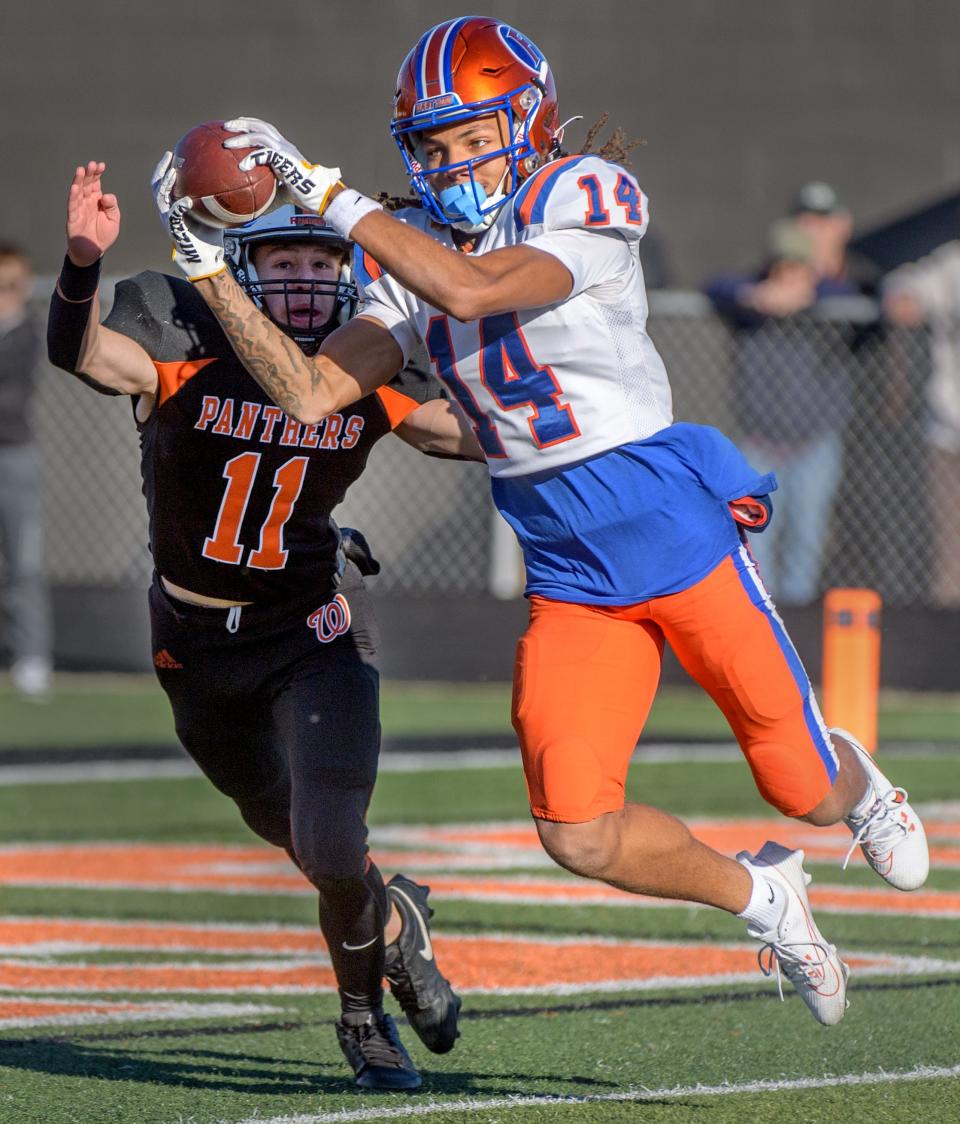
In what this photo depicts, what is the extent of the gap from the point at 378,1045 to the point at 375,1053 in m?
0.02

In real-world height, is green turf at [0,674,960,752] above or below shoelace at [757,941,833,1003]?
below

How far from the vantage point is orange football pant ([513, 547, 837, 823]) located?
459cm

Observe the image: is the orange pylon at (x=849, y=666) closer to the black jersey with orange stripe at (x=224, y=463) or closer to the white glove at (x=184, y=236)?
the black jersey with orange stripe at (x=224, y=463)

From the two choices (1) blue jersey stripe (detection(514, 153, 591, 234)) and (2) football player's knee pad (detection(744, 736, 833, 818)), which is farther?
(2) football player's knee pad (detection(744, 736, 833, 818))

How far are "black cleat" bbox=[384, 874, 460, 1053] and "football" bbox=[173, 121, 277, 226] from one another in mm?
1708

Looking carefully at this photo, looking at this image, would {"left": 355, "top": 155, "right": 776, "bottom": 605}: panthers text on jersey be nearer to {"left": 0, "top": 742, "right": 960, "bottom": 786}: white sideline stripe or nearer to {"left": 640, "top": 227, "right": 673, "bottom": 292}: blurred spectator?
{"left": 0, "top": 742, "right": 960, "bottom": 786}: white sideline stripe

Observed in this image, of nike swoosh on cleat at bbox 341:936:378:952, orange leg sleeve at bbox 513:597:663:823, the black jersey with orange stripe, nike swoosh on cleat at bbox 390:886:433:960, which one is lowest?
nike swoosh on cleat at bbox 390:886:433:960

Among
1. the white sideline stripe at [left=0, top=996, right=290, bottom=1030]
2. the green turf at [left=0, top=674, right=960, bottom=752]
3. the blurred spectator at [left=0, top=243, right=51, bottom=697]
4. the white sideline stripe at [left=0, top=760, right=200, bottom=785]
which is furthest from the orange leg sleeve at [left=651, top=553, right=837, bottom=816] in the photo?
the blurred spectator at [left=0, top=243, right=51, bottom=697]

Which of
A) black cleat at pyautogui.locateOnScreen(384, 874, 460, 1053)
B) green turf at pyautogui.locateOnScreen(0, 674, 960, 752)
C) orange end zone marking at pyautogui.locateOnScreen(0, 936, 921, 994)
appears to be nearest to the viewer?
black cleat at pyautogui.locateOnScreen(384, 874, 460, 1053)

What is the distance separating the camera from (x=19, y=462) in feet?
40.9

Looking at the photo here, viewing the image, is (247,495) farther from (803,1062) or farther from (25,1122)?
(803,1062)

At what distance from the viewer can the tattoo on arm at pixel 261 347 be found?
14.6 ft

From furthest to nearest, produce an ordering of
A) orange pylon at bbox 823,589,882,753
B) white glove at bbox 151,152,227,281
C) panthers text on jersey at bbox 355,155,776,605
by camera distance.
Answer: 1. orange pylon at bbox 823,589,882,753
2. panthers text on jersey at bbox 355,155,776,605
3. white glove at bbox 151,152,227,281

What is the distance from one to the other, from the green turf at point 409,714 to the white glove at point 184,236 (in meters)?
6.64
